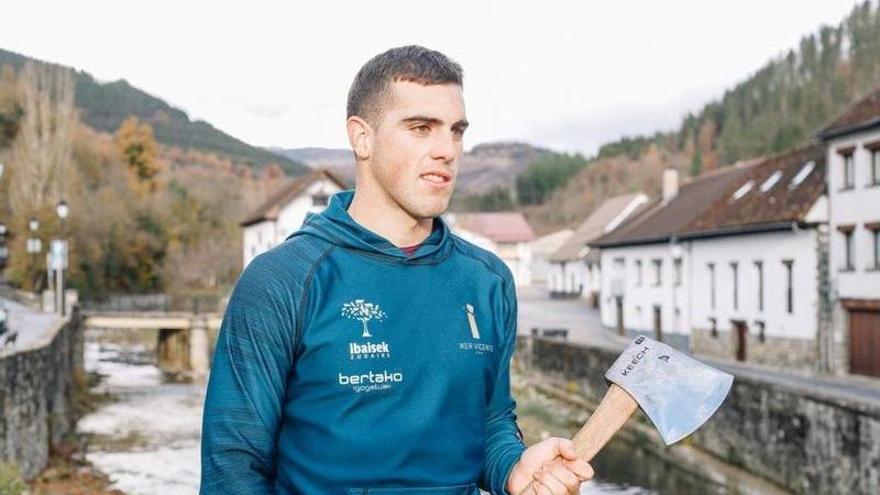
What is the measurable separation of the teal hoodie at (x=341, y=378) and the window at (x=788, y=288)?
29401mm

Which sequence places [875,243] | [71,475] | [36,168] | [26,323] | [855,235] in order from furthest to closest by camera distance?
[36,168]
[26,323]
[855,235]
[875,243]
[71,475]

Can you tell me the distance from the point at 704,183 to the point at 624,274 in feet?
15.3

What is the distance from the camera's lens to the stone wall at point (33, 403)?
17031 millimetres

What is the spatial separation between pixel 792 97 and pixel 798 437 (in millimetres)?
90295

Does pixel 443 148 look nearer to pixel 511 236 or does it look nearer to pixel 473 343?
pixel 473 343

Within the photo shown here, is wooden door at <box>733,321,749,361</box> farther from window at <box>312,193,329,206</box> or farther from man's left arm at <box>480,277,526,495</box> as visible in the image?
man's left arm at <box>480,277,526,495</box>

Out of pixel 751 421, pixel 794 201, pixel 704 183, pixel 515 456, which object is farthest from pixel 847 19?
pixel 515 456

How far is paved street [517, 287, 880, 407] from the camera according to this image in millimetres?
23438

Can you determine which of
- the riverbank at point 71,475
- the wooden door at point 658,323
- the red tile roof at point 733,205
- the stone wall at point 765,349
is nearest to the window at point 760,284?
the stone wall at point 765,349

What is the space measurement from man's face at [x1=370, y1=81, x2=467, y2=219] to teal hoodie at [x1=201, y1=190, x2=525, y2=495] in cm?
14

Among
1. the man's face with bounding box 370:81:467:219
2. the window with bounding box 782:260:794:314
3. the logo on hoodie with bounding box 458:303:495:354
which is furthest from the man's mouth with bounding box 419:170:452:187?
the window with bounding box 782:260:794:314

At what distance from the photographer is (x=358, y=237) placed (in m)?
2.75

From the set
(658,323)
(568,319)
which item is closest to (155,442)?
(658,323)

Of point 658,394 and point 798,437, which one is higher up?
point 658,394
